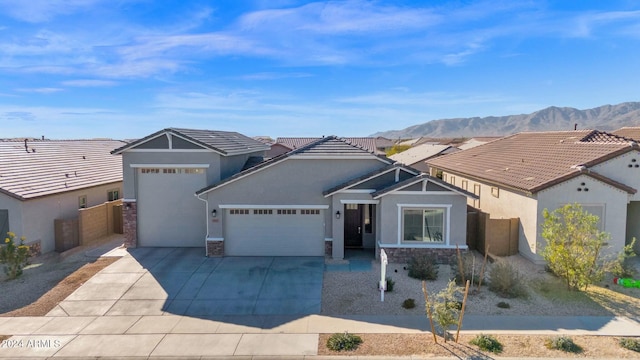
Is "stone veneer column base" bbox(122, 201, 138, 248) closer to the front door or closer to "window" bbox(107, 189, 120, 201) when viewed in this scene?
"window" bbox(107, 189, 120, 201)

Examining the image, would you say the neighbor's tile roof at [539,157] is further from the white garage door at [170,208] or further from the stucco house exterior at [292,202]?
the white garage door at [170,208]

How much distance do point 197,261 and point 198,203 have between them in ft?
9.35

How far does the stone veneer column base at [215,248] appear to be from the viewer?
16750mm

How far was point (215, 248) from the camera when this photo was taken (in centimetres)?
1677

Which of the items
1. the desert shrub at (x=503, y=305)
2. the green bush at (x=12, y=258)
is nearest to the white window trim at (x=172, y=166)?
the green bush at (x=12, y=258)

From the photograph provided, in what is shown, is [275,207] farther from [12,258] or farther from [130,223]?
[12,258]

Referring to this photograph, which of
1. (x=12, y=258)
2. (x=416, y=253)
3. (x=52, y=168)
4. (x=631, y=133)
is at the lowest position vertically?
(x=416, y=253)

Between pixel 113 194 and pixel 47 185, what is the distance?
14.5ft

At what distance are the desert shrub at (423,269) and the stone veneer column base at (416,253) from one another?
885mm

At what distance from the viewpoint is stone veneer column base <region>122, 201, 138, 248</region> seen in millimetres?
18000

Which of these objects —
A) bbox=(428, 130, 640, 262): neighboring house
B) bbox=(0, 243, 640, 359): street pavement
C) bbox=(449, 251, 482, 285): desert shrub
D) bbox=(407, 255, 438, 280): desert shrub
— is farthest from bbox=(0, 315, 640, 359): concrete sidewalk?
bbox=(428, 130, 640, 262): neighboring house

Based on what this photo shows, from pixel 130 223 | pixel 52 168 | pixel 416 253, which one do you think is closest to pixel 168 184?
pixel 130 223

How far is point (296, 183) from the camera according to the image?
16828 mm

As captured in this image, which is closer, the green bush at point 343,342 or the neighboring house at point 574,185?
the green bush at point 343,342
